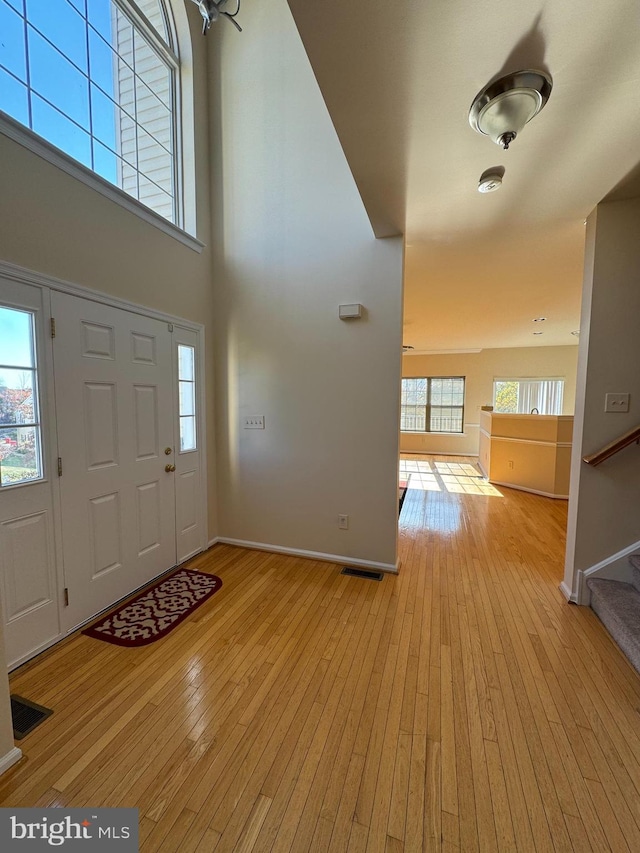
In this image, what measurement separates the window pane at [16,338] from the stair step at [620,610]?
3.51m

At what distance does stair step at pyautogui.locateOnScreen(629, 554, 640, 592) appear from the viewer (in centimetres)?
218

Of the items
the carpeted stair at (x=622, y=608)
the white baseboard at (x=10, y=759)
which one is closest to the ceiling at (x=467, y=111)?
the carpeted stair at (x=622, y=608)

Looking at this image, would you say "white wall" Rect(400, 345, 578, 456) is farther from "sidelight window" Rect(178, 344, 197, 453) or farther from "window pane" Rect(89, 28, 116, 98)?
"window pane" Rect(89, 28, 116, 98)

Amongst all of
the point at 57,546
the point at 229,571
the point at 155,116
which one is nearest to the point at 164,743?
the point at 57,546

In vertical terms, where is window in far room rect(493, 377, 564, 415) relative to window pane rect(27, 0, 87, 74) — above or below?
below

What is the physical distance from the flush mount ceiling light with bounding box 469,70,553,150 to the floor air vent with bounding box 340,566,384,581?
9.06 ft

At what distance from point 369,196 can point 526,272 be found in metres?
2.14

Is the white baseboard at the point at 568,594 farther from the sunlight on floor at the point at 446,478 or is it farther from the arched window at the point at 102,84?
the arched window at the point at 102,84

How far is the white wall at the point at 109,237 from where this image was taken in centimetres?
172

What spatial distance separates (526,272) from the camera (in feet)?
11.0

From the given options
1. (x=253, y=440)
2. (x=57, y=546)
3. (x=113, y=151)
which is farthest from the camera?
(x=253, y=440)

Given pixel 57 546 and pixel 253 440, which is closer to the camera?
pixel 57 546

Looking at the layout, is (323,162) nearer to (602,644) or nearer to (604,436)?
(604,436)

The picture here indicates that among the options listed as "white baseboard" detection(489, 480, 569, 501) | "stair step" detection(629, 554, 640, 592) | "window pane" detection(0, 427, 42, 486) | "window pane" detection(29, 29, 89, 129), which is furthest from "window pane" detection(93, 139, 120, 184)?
"white baseboard" detection(489, 480, 569, 501)
